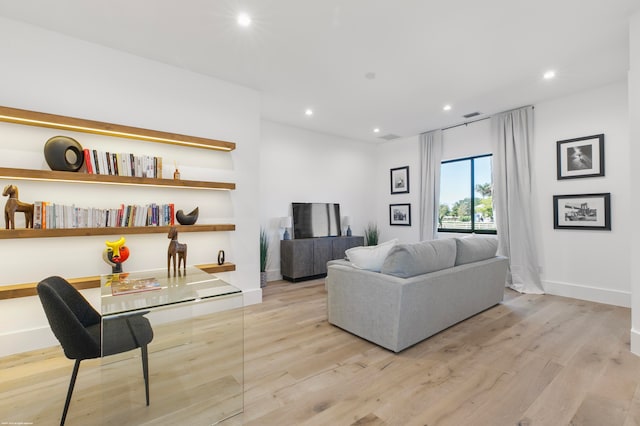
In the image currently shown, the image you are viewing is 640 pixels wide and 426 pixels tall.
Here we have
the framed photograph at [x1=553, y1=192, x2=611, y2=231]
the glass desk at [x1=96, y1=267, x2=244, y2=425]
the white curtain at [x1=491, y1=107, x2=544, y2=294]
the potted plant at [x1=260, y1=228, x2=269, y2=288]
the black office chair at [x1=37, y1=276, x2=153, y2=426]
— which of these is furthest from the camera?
the potted plant at [x1=260, y1=228, x2=269, y2=288]

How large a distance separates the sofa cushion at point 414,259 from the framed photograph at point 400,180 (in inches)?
145

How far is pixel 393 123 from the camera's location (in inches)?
220

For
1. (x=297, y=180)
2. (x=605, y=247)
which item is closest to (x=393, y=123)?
(x=297, y=180)

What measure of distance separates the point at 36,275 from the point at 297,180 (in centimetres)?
399

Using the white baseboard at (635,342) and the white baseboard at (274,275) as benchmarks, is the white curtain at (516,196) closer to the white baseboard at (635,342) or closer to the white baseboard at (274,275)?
the white baseboard at (635,342)

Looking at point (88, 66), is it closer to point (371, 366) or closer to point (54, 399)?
point (54, 399)

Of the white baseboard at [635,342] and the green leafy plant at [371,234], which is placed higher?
the green leafy plant at [371,234]

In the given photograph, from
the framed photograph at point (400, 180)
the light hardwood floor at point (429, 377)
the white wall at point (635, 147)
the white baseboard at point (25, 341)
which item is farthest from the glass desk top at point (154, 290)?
the framed photograph at point (400, 180)

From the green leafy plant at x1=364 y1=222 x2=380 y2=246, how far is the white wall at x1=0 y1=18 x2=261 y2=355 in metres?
3.25

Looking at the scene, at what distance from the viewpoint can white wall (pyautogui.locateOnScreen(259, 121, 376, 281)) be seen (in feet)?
17.9

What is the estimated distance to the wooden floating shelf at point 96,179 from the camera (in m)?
2.56

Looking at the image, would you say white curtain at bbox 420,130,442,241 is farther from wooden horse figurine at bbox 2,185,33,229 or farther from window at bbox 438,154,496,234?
wooden horse figurine at bbox 2,185,33,229

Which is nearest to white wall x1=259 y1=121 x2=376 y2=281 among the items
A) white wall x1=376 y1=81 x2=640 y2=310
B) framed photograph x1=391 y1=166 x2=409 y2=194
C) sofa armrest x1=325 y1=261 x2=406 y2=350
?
framed photograph x1=391 y1=166 x2=409 y2=194

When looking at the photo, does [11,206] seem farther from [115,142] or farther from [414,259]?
[414,259]
